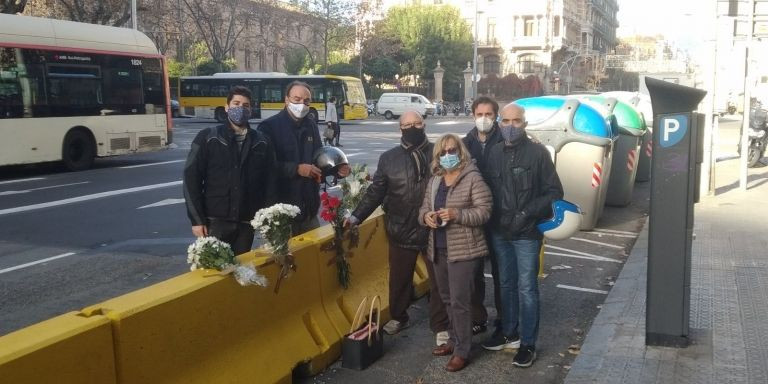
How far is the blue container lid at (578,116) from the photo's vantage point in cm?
969

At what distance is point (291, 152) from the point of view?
541 centimetres

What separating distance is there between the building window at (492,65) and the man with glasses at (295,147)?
7383 cm

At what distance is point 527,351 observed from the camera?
4.92m

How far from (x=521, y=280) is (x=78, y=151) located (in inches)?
570

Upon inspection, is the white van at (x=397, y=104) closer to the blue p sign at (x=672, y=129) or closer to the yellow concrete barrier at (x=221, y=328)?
the blue p sign at (x=672, y=129)

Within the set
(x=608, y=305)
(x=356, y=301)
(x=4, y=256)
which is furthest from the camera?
(x=4, y=256)

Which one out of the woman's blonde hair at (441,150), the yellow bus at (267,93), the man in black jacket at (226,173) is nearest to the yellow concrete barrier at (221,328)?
the man in black jacket at (226,173)

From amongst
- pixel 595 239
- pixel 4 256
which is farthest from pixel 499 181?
pixel 4 256

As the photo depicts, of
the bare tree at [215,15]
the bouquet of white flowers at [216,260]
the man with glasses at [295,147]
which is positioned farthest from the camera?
the bare tree at [215,15]

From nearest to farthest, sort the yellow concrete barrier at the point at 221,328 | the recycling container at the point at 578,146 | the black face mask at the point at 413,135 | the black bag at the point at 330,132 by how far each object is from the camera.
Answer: the yellow concrete barrier at the point at 221,328
the black face mask at the point at 413,135
the recycling container at the point at 578,146
the black bag at the point at 330,132

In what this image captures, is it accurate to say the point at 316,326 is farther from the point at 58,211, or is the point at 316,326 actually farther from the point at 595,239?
the point at 58,211

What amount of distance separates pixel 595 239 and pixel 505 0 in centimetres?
6978

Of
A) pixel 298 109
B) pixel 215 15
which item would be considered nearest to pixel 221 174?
pixel 298 109

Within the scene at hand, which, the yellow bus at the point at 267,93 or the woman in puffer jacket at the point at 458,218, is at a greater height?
the yellow bus at the point at 267,93
